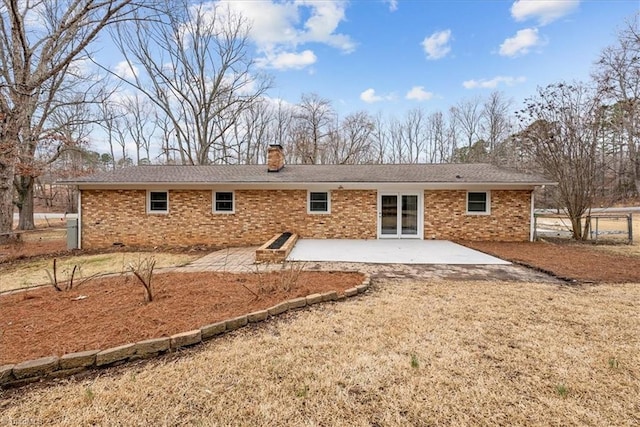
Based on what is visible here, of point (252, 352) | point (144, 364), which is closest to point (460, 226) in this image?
point (252, 352)

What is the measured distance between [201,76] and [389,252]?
22604 millimetres

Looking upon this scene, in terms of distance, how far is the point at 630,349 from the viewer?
3043 millimetres

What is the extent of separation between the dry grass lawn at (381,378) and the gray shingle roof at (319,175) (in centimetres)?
699

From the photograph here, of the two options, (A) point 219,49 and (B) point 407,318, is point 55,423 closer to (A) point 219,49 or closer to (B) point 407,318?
(B) point 407,318

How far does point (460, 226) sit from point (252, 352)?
385 inches

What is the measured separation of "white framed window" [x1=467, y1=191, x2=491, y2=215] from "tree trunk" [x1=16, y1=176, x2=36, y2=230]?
2251cm

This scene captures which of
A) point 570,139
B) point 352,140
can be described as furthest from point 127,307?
point 352,140

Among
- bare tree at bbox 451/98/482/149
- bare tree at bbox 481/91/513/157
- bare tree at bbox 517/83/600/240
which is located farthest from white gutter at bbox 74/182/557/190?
bare tree at bbox 451/98/482/149

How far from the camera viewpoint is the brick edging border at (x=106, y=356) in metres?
2.52

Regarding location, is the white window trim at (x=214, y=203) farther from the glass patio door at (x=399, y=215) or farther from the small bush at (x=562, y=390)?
the small bush at (x=562, y=390)

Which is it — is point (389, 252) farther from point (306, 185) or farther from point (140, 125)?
point (140, 125)

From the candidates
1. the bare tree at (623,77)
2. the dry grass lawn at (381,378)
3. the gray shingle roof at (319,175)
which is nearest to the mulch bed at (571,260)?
the gray shingle roof at (319,175)

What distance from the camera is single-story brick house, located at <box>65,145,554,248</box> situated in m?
10.4

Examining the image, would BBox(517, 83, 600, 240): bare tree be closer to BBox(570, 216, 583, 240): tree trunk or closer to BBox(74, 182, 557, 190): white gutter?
BBox(570, 216, 583, 240): tree trunk
